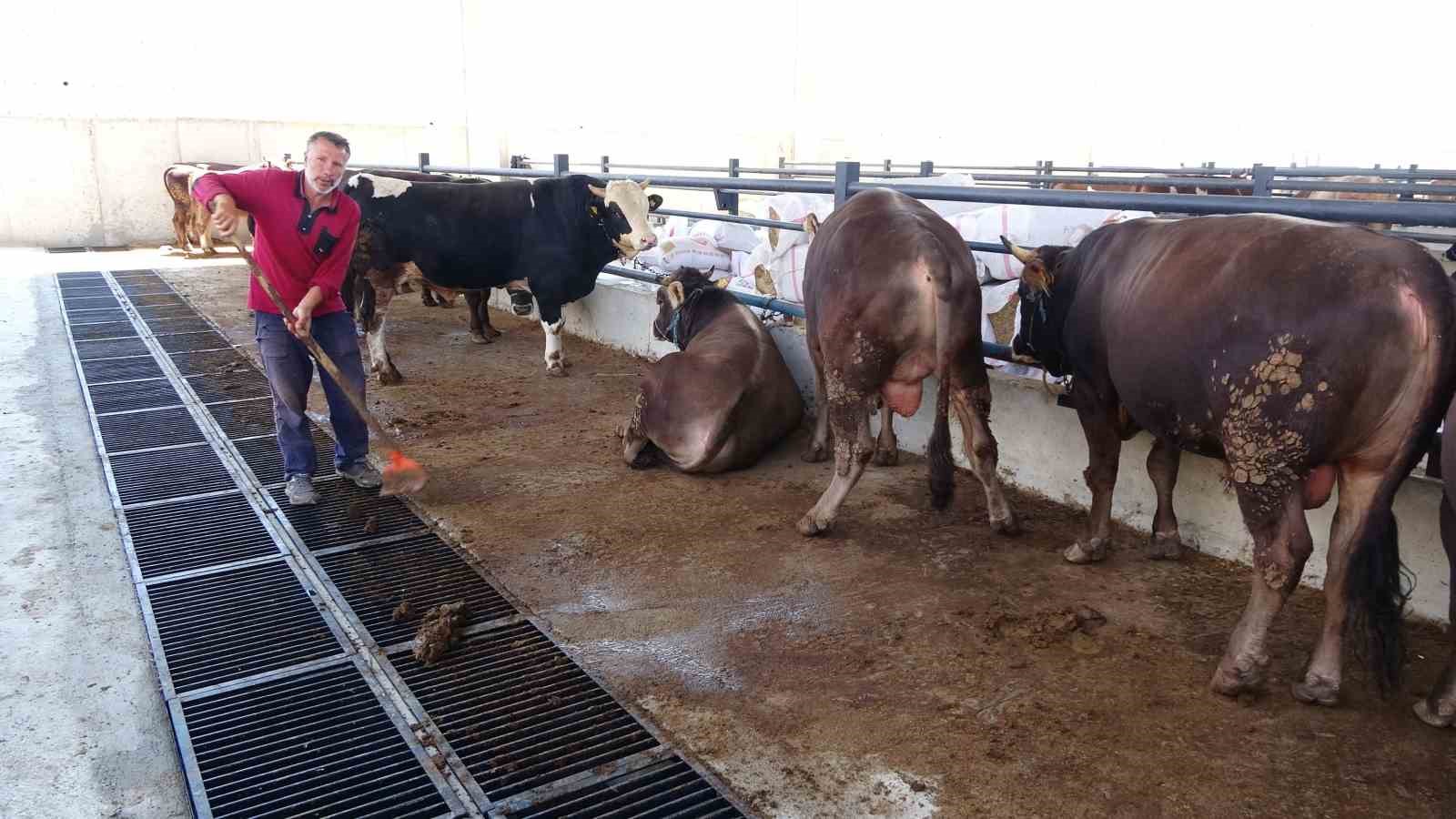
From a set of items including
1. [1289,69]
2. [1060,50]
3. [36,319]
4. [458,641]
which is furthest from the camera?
[1060,50]

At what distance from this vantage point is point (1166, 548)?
4145 mm

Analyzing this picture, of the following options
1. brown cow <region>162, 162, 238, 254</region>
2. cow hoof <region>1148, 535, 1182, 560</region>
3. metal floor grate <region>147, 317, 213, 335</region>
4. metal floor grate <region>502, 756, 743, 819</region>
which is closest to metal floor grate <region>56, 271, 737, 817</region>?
metal floor grate <region>502, 756, 743, 819</region>

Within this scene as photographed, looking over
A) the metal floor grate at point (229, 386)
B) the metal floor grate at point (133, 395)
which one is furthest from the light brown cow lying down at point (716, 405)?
the metal floor grate at point (133, 395)

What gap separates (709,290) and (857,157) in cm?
1729

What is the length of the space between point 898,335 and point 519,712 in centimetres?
215

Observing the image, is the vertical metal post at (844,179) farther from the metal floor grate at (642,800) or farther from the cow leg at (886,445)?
the metal floor grate at (642,800)

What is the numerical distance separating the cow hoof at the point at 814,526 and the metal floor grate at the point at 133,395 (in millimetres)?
4414

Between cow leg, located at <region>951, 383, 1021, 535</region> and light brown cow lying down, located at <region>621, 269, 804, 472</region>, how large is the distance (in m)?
1.22

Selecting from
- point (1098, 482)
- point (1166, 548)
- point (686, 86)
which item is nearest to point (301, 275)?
point (1098, 482)

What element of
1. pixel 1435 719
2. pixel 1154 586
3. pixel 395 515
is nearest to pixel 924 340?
pixel 1154 586

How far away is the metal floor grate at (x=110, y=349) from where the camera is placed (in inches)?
301

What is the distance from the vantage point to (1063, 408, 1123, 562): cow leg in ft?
13.4

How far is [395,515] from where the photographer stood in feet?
15.3

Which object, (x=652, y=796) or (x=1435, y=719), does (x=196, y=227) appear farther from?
(x=1435, y=719)
